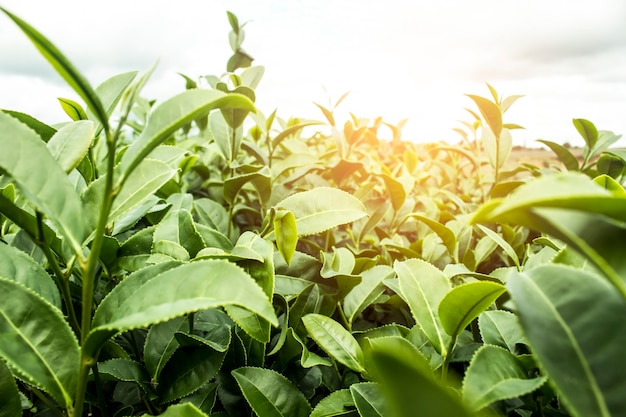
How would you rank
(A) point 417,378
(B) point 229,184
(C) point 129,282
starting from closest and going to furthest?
(A) point 417,378 → (C) point 129,282 → (B) point 229,184

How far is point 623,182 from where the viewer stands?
1477 mm

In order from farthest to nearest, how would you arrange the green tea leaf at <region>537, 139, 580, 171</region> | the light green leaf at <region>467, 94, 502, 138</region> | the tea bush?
→ the green tea leaf at <region>537, 139, 580, 171</region> → the light green leaf at <region>467, 94, 502, 138</region> → the tea bush

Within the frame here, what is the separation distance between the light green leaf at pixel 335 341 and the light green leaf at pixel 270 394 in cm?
10

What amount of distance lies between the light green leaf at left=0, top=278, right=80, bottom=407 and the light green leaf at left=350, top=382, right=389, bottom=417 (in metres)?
0.41

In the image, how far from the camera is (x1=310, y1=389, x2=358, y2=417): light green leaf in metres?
0.78

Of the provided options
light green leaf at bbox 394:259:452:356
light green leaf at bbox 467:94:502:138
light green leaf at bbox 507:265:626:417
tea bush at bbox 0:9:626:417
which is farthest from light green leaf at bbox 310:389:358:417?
light green leaf at bbox 467:94:502:138

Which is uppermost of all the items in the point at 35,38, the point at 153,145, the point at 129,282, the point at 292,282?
the point at 35,38

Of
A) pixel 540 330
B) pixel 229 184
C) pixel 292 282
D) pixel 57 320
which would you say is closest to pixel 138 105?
pixel 229 184

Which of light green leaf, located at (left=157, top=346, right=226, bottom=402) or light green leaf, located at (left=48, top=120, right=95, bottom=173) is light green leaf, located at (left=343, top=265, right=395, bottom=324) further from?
light green leaf, located at (left=48, top=120, right=95, bottom=173)

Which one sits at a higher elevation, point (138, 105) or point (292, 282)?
point (138, 105)

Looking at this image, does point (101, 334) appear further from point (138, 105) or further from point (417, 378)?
point (138, 105)

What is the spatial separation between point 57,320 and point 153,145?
A: 298mm

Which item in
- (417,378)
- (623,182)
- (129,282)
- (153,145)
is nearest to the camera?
(417,378)

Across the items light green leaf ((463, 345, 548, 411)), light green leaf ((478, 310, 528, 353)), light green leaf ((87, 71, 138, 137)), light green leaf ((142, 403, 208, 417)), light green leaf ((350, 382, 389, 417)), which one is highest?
light green leaf ((87, 71, 138, 137))
